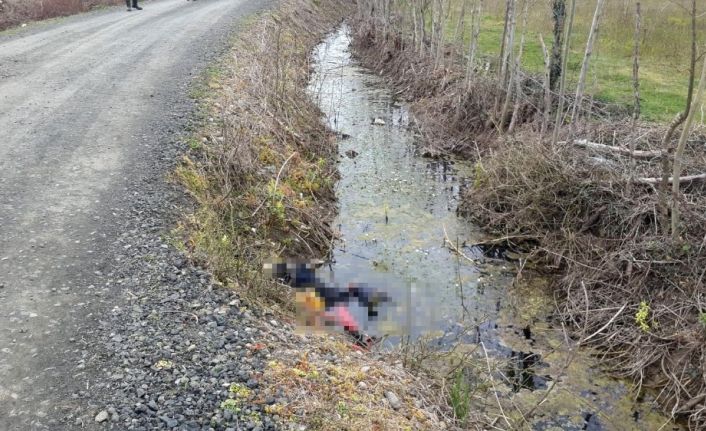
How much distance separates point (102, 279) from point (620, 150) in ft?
22.3

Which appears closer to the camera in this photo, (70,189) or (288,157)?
(70,189)

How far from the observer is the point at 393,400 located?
192 inches

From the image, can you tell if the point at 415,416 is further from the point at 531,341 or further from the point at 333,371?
the point at 531,341

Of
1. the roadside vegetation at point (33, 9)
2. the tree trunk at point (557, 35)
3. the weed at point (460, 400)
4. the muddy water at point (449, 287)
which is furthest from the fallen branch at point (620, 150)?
the roadside vegetation at point (33, 9)

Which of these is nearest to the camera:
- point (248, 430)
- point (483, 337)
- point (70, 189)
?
point (248, 430)

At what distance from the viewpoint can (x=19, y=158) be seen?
755 centimetres

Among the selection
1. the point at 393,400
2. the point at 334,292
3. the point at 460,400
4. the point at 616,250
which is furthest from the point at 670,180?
the point at 393,400

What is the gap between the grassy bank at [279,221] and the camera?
464 centimetres

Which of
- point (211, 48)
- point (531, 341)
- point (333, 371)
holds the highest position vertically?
point (211, 48)

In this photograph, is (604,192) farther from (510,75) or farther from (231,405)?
(231,405)

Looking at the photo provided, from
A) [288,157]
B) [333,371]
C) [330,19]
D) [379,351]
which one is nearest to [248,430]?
[333,371]

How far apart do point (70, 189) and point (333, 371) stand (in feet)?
13.4

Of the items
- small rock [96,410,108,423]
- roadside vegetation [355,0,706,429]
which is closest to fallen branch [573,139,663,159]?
roadside vegetation [355,0,706,429]

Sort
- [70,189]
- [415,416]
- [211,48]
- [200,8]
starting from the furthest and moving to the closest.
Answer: [200,8]
[211,48]
[70,189]
[415,416]
